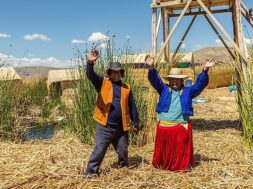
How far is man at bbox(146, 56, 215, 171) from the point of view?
5083 mm

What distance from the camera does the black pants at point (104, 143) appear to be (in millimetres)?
4852

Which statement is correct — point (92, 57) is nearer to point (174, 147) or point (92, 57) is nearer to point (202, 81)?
point (202, 81)

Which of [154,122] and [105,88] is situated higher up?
[105,88]

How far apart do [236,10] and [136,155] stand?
3.42 metres

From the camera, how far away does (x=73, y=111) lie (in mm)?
7547

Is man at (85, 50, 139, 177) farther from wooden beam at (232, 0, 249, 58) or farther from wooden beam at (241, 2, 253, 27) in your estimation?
wooden beam at (241, 2, 253, 27)

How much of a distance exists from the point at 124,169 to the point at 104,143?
0.47m

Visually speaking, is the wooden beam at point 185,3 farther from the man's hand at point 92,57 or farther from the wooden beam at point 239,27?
the man's hand at point 92,57

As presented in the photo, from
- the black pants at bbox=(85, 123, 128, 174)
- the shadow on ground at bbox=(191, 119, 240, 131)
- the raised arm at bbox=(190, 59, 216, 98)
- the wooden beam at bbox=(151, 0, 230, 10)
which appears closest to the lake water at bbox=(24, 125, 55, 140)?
the shadow on ground at bbox=(191, 119, 240, 131)

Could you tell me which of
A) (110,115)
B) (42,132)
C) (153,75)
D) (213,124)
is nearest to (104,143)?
(110,115)

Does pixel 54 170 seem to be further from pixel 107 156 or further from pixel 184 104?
pixel 184 104

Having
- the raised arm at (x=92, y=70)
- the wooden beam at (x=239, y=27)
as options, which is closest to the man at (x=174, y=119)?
the raised arm at (x=92, y=70)

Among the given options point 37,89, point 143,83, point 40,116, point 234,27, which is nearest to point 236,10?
point 234,27

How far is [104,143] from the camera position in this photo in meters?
4.88
